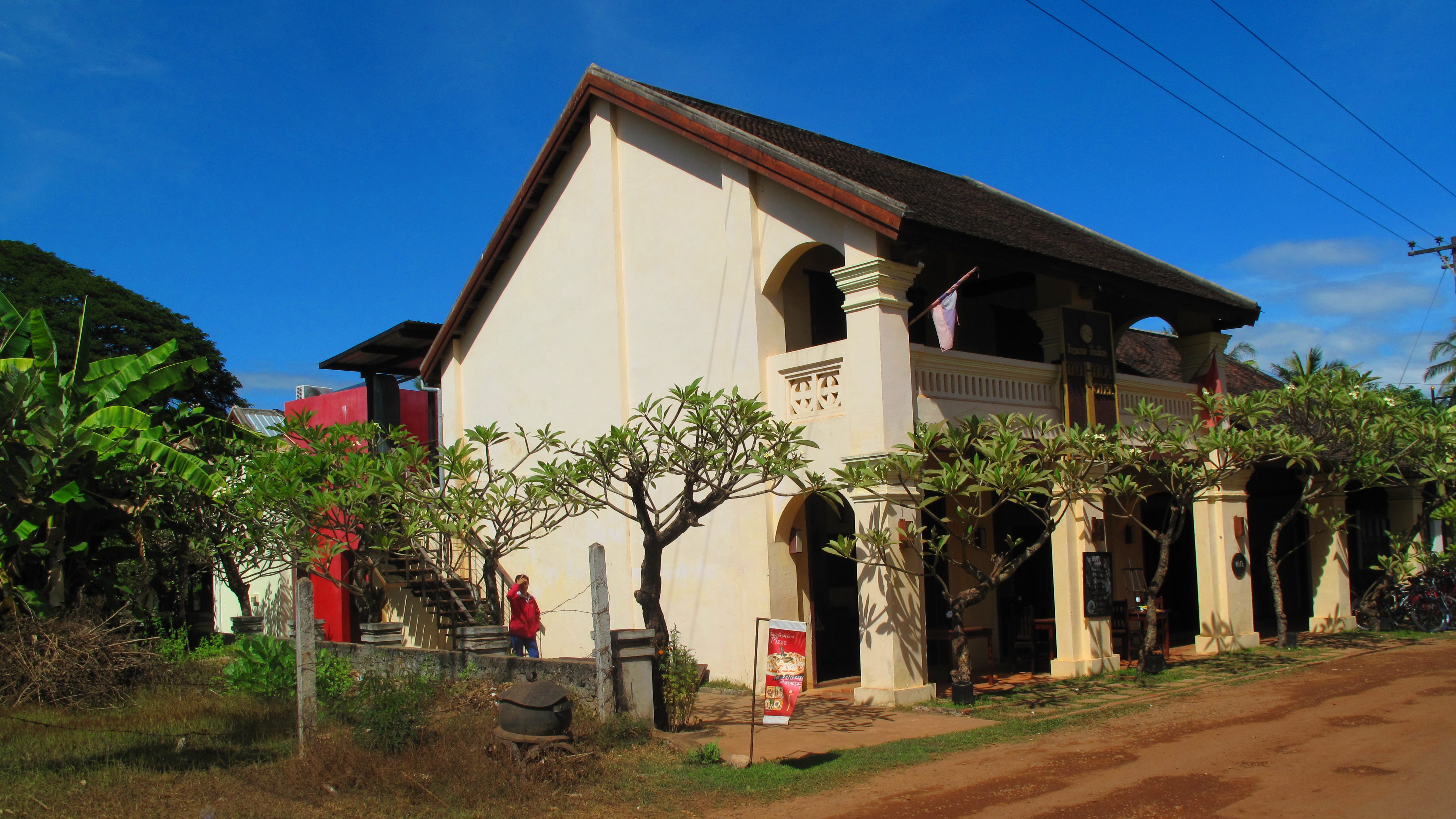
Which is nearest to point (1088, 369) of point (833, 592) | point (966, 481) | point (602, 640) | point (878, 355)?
point (966, 481)

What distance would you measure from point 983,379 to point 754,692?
6.66 m

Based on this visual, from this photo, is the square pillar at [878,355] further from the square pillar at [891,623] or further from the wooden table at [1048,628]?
the wooden table at [1048,628]

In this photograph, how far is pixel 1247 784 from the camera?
8.48 metres

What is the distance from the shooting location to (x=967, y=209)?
52.0 feet

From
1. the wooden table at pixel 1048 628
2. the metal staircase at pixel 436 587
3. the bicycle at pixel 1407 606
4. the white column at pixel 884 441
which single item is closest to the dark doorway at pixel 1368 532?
the bicycle at pixel 1407 606

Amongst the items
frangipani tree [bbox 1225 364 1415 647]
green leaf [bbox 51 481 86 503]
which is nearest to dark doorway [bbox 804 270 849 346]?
frangipani tree [bbox 1225 364 1415 647]

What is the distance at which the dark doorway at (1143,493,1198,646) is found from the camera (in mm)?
21484

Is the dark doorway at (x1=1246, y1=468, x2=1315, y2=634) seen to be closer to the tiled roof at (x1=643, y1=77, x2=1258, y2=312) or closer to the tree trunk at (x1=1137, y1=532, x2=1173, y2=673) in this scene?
the tiled roof at (x1=643, y1=77, x2=1258, y2=312)

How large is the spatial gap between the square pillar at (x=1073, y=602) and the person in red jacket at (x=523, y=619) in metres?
7.25

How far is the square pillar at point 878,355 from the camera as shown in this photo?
1252cm

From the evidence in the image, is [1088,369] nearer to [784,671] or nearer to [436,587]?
[784,671]

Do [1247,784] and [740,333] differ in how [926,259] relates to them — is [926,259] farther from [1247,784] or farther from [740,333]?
[1247,784]

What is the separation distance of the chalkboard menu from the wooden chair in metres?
1.18

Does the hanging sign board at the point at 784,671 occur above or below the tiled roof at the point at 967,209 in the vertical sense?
below
